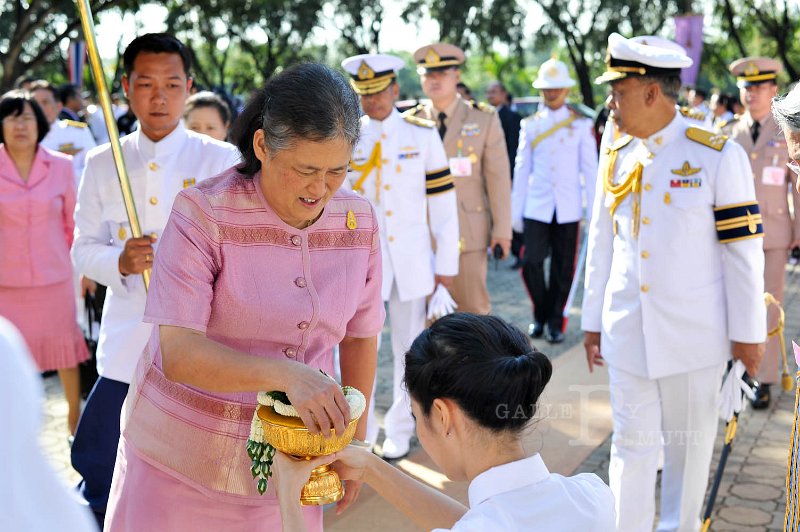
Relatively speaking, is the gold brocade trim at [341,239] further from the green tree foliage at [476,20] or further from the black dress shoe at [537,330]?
the green tree foliage at [476,20]

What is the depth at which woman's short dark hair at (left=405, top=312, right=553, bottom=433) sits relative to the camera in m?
2.01

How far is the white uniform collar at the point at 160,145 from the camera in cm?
343

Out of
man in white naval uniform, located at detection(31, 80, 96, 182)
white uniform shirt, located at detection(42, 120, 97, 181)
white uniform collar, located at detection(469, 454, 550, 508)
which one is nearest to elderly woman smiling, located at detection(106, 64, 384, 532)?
white uniform collar, located at detection(469, 454, 550, 508)

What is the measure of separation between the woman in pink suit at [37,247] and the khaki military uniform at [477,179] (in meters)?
2.23

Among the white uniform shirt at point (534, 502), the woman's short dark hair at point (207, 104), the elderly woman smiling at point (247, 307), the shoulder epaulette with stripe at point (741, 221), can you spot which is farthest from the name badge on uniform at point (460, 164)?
the white uniform shirt at point (534, 502)

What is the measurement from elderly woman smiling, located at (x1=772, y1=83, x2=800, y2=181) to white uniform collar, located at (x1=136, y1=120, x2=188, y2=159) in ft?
6.61

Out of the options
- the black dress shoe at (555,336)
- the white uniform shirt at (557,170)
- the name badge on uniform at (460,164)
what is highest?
the name badge on uniform at (460,164)

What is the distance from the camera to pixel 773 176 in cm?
650

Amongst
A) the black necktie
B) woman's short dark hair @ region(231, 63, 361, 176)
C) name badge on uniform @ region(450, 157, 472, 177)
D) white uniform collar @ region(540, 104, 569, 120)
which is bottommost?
name badge on uniform @ region(450, 157, 472, 177)

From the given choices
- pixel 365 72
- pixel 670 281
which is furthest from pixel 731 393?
pixel 365 72

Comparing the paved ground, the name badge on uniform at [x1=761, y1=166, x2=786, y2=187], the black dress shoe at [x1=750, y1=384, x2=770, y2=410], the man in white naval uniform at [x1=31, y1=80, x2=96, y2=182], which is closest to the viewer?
the paved ground

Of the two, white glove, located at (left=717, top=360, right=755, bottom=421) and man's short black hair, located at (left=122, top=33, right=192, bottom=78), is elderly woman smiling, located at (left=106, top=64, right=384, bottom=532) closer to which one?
man's short black hair, located at (left=122, top=33, right=192, bottom=78)

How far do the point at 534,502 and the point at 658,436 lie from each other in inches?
82.6

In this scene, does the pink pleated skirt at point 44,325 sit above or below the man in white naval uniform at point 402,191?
below
